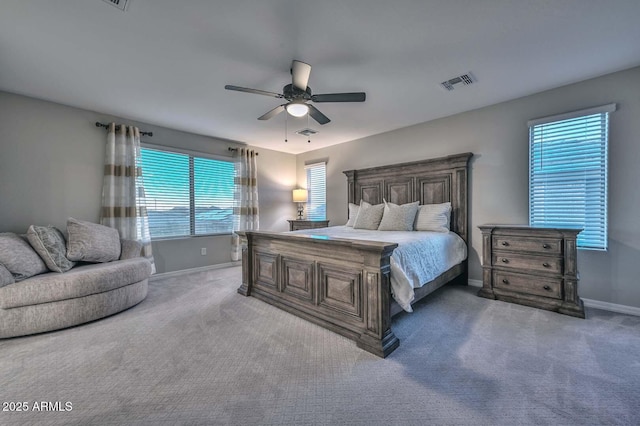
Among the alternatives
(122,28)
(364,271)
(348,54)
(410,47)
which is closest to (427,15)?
(410,47)

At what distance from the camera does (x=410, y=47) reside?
223 cm

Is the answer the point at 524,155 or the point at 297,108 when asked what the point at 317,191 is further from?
the point at 524,155

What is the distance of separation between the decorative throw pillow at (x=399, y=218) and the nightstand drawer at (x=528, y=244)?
104 cm

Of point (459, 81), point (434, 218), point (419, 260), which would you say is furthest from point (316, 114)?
point (434, 218)

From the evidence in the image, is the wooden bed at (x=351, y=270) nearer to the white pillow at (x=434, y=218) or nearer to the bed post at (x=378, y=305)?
the bed post at (x=378, y=305)

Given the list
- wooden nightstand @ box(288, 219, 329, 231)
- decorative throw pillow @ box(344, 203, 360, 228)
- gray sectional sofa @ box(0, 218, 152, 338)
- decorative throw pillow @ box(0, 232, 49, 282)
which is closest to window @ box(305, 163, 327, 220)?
wooden nightstand @ box(288, 219, 329, 231)

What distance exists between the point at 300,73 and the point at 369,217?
252cm

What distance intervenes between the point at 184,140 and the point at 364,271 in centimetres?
404

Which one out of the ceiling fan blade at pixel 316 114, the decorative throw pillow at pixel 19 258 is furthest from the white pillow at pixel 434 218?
the decorative throw pillow at pixel 19 258

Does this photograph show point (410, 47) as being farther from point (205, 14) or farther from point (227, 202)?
point (227, 202)

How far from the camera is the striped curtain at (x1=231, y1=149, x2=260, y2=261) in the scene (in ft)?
16.8

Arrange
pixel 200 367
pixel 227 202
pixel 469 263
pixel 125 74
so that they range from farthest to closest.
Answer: pixel 227 202
pixel 469 263
pixel 125 74
pixel 200 367

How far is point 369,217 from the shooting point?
13.6 ft

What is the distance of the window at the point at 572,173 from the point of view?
281 centimetres
